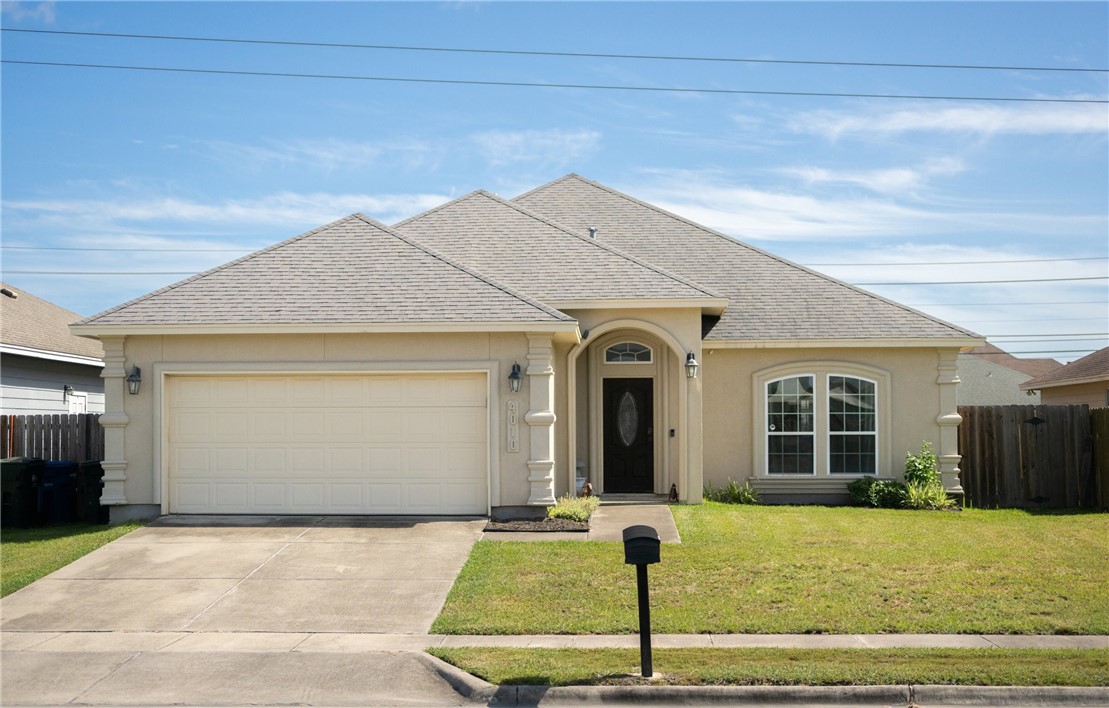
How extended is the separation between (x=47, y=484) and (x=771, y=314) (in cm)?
1297

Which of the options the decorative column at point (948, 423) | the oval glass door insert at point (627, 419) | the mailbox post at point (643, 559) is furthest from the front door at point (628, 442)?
the mailbox post at point (643, 559)

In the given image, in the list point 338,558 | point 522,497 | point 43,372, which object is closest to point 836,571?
point 522,497

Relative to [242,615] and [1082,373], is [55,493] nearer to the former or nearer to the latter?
[242,615]

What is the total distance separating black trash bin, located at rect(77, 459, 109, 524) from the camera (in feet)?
52.4

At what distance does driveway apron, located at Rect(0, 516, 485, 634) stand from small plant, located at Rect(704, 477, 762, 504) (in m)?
5.46

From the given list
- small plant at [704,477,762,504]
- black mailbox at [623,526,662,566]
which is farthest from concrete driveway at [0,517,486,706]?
small plant at [704,477,762,504]

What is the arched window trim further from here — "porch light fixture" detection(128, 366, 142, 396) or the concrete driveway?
"porch light fixture" detection(128, 366, 142, 396)

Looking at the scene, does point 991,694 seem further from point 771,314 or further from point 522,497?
point 771,314

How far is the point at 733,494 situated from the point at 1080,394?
1531cm

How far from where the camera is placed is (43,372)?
22750mm

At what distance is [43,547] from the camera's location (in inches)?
538

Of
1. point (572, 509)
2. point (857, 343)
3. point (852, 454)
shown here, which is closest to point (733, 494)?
point (852, 454)

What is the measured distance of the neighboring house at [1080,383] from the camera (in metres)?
26.4

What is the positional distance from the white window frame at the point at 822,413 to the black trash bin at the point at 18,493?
12.3 meters
